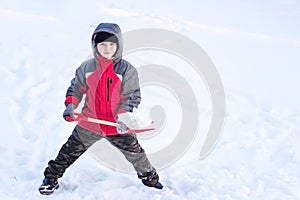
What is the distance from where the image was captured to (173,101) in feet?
18.0

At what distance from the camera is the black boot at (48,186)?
3.19 meters

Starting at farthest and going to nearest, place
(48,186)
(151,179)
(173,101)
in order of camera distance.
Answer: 1. (173,101)
2. (151,179)
3. (48,186)

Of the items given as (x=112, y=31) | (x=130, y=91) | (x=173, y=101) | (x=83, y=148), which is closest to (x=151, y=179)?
(x=83, y=148)

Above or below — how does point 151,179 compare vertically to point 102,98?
below

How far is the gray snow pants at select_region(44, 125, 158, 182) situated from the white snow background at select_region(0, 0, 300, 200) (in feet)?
0.62

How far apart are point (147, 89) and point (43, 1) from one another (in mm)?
5617

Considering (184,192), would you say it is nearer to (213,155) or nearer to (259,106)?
(213,155)

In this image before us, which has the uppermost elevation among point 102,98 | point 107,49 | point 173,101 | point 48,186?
point 107,49

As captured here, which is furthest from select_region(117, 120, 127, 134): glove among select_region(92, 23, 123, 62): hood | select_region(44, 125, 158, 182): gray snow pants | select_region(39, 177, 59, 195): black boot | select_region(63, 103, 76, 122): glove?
select_region(39, 177, 59, 195): black boot

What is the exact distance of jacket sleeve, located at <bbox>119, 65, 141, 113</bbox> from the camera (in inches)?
119

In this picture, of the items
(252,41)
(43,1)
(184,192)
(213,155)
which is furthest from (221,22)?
(184,192)

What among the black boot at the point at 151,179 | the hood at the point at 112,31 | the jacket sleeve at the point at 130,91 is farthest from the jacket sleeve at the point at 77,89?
the black boot at the point at 151,179

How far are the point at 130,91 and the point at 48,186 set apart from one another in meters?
1.01

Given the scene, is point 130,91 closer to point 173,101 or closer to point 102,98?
point 102,98
